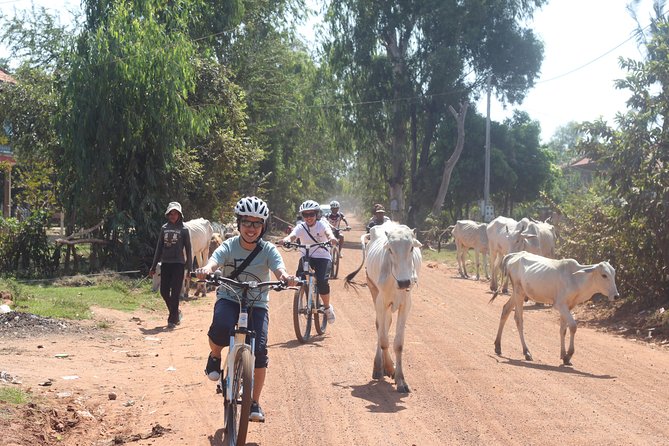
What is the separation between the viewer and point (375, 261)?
9594 mm

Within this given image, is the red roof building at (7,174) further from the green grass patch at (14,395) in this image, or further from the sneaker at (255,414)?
the sneaker at (255,414)

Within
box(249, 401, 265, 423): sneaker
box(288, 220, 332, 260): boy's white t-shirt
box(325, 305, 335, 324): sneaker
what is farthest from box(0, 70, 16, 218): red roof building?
box(249, 401, 265, 423): sneaker

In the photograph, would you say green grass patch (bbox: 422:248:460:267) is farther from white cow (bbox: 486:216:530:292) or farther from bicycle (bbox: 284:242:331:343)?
bicycle (bbox: 284:242:331:343)

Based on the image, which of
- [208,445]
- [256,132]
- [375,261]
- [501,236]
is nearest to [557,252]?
[501,236]

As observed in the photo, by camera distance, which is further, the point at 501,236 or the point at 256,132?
the point at 256,132

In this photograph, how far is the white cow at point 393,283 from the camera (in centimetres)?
857

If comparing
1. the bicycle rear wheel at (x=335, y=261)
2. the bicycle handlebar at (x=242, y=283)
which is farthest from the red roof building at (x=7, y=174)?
the bicycle handlebar at (x=242, y=283)

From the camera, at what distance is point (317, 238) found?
40.9ft

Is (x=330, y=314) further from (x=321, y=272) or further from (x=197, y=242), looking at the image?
(x=197, y=242)

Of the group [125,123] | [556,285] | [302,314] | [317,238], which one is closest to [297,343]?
[302,314]

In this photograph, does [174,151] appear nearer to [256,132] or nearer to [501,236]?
[501,236]

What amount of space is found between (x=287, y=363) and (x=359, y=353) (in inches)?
49.9

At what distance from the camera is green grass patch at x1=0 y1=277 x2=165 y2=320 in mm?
13750

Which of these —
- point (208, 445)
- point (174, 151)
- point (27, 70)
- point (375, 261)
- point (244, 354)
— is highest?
point (27, 70)
